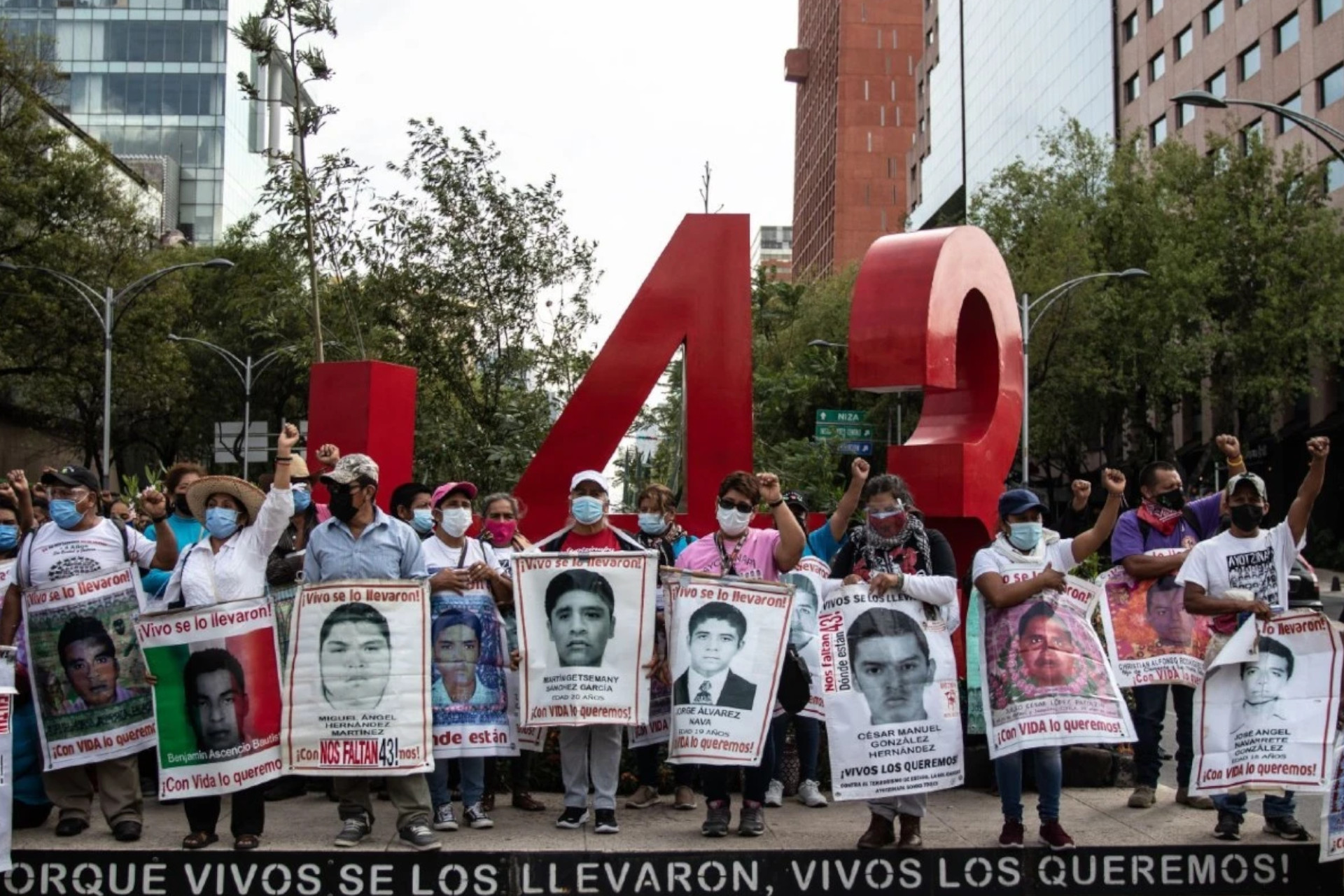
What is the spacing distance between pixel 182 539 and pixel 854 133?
111732 mm

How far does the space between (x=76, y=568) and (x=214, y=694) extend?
107 centimetres

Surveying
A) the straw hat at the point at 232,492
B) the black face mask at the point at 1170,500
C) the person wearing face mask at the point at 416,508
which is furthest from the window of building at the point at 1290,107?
the straw hat at the point at 232,492

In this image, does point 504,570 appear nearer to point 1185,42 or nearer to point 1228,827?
point 1228,827

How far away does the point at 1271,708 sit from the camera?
23.5 feet

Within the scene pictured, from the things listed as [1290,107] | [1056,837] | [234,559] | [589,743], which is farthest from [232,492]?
[1290,107]

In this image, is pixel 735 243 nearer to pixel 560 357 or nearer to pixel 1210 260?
pixel 560 357

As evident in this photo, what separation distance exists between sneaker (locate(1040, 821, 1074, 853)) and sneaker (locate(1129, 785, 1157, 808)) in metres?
1.46

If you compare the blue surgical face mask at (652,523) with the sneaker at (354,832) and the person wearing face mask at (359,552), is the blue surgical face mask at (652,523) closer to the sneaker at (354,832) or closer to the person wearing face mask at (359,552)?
the person wearing face mask at (359,552)

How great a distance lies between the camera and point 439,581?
729cm

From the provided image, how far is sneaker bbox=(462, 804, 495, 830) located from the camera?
24.3 feet

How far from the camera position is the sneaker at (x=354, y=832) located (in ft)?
22.5

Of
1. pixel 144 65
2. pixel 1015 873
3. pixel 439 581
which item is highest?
pixel 144 65

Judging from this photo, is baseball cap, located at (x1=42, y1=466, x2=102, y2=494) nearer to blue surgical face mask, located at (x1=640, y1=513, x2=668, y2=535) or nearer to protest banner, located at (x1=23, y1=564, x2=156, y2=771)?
protest banner, located at (x1=23, y1=564, x2=156, y2=771)

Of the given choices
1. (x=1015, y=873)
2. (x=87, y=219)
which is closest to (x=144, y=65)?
(x=87, y=219)
